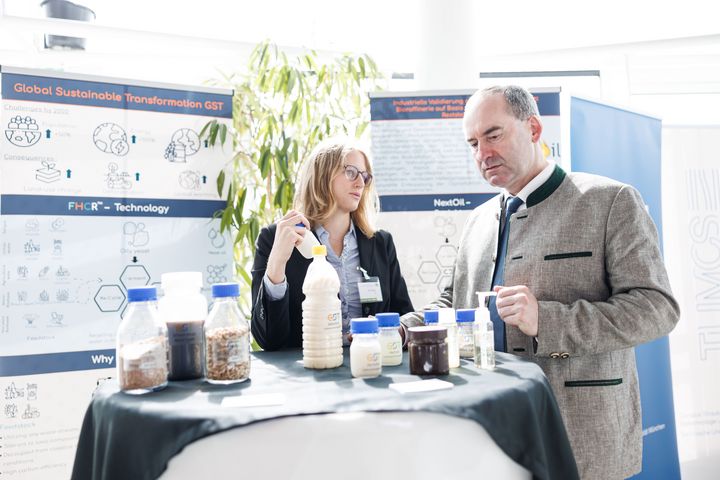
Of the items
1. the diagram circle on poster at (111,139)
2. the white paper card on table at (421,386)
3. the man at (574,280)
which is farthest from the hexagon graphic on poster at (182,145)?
the white paper card on table at (421,386)

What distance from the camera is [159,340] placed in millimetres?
1215

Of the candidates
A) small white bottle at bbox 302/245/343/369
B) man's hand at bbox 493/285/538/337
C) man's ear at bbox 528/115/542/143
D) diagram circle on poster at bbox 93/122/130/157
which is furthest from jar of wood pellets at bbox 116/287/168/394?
diagram circle on poster at bbox 93/122/130/157

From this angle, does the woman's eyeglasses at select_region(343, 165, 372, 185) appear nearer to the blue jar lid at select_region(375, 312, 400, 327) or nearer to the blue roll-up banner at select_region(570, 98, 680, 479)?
the blue jar lid at select_region(375, 312, 400, 327)

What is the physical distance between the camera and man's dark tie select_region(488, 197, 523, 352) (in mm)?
1739

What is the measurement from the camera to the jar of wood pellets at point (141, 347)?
117cm

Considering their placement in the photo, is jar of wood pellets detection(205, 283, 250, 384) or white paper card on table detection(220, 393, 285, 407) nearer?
white paper card on table detection(220, 393, 285, 407)

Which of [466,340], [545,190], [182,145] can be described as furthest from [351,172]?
[182,145]

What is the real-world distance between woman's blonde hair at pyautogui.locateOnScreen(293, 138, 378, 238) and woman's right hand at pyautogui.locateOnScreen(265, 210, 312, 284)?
0.40 meters

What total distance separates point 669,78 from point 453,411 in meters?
4.34

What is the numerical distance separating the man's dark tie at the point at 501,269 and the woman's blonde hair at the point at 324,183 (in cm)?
62

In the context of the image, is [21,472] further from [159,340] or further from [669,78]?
[669,78]

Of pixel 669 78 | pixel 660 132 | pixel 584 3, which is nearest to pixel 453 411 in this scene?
pixel 660 132

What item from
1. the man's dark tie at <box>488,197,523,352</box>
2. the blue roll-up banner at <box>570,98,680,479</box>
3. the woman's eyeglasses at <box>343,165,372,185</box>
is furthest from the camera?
the blue roll-up banner at <box>570,98,680,479</box>

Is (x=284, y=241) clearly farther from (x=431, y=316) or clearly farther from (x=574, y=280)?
(x=574, y=280)
